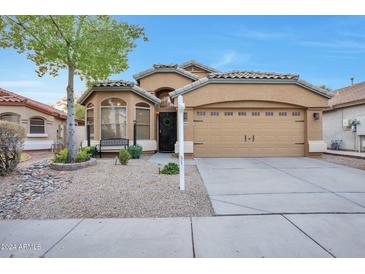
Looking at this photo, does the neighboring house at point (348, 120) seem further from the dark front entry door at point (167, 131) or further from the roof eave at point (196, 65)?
the dark front entry door at point (167, 131)

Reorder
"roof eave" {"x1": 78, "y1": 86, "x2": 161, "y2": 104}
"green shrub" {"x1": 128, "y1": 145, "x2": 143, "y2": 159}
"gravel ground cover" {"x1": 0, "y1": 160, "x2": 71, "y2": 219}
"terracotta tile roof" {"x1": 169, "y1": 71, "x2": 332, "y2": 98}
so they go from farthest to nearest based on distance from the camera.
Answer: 1. "roof eave" {"x1": 78, "y1": 86, "x2": 161, "y2": 104}
2. "terracotta tile roof" {"x1": 169, "y1": 71, "x2": 332, "y2": 98}
3. "green shrub" {"x1": 128, "y1": 145, "x2": 143, "y2": 159}
4. "gravel ground cover" {"x1": 0, "y1": 160, "x2": 71, "y2": 219}

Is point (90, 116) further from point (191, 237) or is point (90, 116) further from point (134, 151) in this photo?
point (191, 237)

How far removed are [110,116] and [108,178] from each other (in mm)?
5961

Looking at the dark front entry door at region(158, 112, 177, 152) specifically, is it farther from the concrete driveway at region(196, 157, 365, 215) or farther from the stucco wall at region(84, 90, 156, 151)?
the concrete driveway at region(196, 157, 365, 215)

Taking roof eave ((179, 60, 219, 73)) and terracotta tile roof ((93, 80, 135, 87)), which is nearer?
terracotta tile roof ((93, 80, 135, 87))

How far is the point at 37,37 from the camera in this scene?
7.74 metres

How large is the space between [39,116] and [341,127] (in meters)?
20.3

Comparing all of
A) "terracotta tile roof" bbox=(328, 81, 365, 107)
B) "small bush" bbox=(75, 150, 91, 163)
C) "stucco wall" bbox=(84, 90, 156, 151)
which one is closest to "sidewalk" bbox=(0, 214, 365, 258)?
"small bush" bbox=(75, 150, 91, 163)

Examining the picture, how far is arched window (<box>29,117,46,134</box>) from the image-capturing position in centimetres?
1434

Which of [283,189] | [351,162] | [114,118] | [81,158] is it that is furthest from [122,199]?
[351,162]

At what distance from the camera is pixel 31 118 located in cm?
1434

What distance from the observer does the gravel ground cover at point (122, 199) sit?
13.1 ft

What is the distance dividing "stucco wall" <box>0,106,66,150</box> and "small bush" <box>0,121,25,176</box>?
26.3ft
